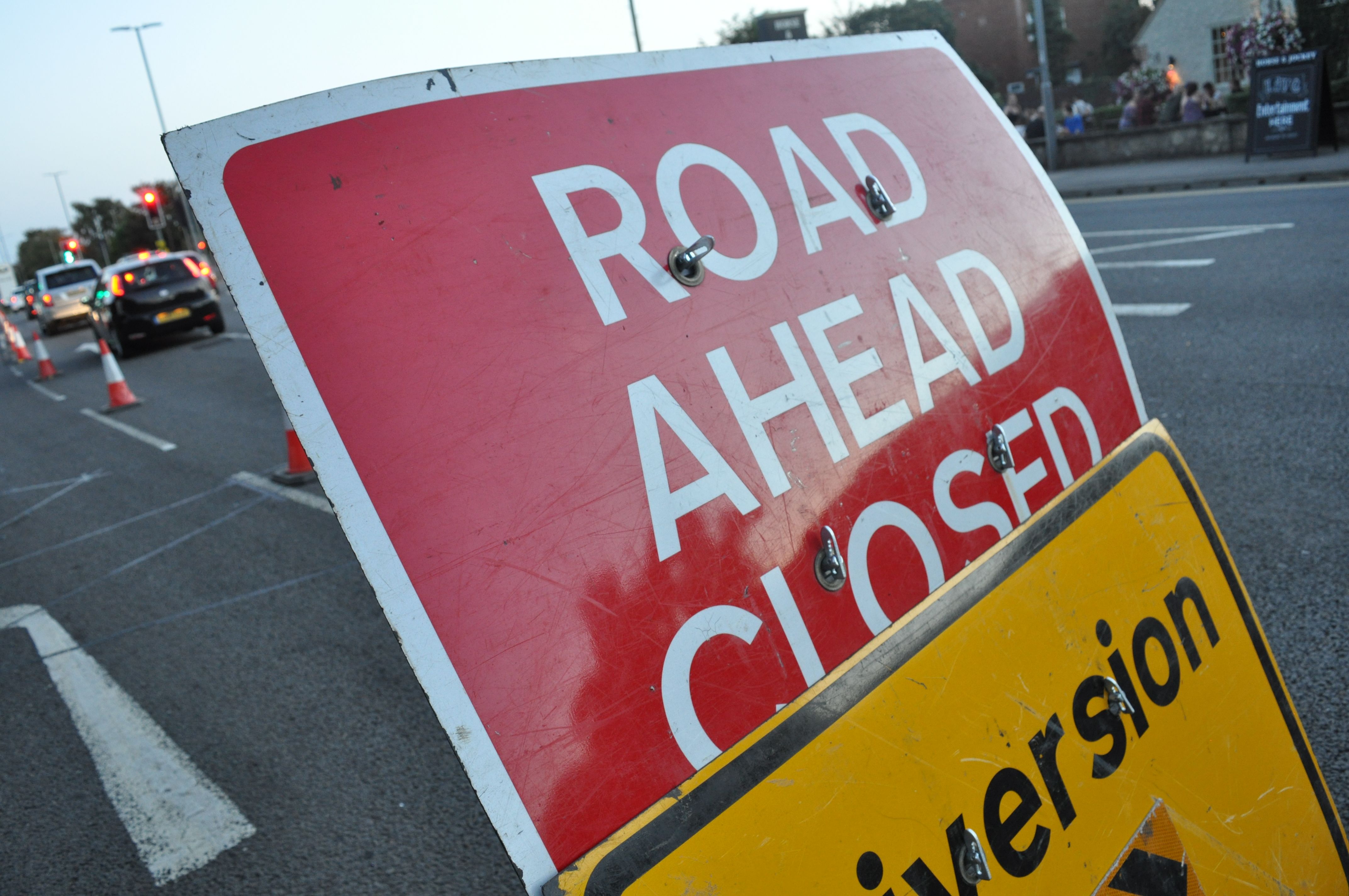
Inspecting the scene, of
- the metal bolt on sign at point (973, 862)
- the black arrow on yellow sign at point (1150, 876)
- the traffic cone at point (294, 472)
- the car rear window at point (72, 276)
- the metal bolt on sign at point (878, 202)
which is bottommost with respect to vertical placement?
the traffic cone at point (294, 472)

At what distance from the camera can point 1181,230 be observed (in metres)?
10.8

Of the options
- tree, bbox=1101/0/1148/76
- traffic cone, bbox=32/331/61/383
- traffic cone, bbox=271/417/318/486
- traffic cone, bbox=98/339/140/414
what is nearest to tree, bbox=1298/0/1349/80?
traffic cone, bbox=271/417/318/486

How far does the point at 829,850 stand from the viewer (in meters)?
1.01

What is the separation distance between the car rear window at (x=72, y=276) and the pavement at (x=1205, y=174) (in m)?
25.3

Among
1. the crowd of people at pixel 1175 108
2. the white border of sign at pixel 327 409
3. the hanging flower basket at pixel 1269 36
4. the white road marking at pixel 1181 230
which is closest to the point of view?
the white border of sign at pixel 327 409

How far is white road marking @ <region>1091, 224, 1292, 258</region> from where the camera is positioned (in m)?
9.76

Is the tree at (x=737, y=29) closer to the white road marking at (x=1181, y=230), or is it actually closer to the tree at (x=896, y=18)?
the tree at (x=896, y=18)

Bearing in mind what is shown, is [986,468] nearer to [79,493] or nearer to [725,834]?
[725,834]

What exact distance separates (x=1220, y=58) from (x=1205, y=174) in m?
26.0

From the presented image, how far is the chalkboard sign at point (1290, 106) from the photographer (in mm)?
15016

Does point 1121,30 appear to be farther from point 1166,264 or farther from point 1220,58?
point 1166,264

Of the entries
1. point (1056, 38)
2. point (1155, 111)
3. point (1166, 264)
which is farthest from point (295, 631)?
point (1056, 38)

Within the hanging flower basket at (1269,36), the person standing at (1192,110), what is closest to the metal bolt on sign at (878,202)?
the hanging flower basket at (1269,36)

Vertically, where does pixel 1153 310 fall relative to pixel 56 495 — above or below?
below
